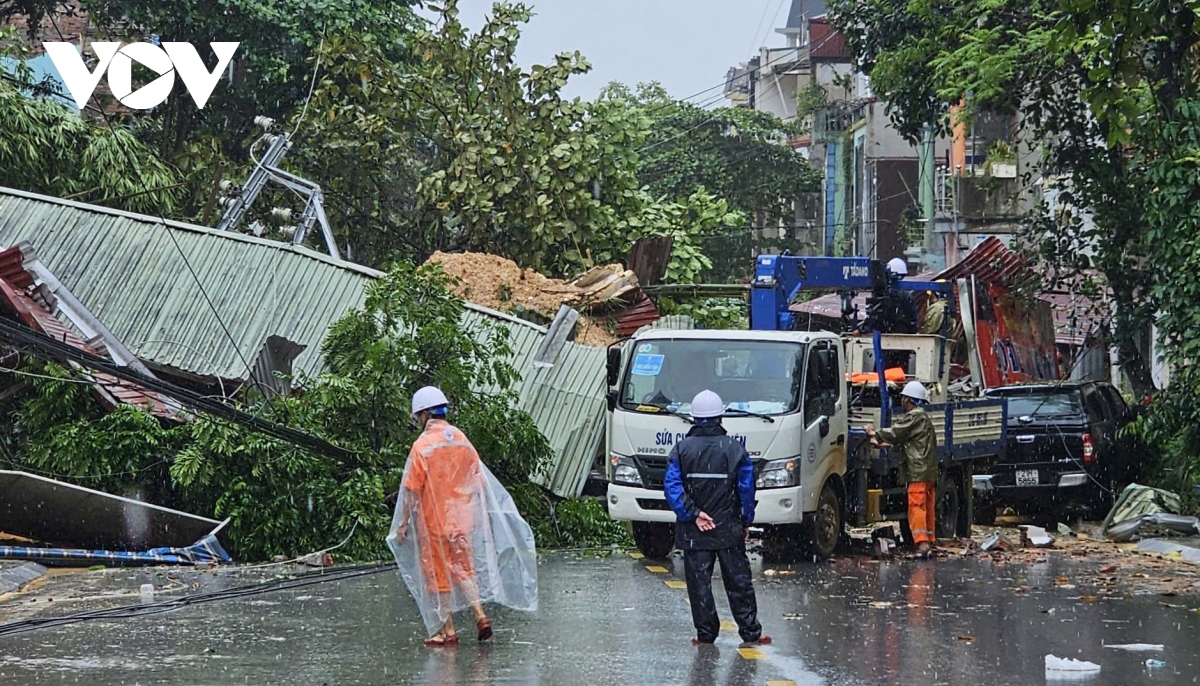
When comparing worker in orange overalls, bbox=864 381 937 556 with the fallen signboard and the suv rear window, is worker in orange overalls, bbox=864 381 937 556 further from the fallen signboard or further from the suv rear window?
the fallen signboard

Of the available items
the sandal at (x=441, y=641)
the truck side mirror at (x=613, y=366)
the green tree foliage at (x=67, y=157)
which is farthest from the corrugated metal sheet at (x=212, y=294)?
the sandal at (x=441, y=641)

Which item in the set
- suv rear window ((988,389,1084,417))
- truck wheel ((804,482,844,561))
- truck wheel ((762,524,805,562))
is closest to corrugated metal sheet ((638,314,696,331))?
suv rear window ((988,389,1084,417))

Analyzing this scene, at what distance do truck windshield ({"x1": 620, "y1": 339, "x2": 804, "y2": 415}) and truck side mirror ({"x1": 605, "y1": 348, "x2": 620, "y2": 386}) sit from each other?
0.39ft

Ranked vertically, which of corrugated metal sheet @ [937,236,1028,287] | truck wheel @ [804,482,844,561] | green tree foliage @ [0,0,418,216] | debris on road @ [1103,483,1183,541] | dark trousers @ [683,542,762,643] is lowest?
dark trousers @ [683,542,762,643]

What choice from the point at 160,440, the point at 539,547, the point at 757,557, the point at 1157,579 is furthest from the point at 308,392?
the point at 1157,579

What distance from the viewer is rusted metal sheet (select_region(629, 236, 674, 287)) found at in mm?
25031

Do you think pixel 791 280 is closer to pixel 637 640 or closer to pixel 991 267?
→ pixel 637 640

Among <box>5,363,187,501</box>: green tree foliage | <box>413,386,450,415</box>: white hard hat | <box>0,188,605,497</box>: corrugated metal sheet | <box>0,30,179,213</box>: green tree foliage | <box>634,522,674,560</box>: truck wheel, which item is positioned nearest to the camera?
<box>413,386,450,415</box>: white hard hat

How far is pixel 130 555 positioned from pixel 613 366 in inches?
201

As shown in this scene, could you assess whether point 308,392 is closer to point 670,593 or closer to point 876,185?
point 670,593

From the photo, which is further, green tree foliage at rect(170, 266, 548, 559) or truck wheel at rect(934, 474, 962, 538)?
truck wheel at rect(934, 474, 962, 538)

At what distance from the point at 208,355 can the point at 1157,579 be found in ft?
41.6

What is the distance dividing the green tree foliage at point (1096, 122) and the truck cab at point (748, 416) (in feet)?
16.7

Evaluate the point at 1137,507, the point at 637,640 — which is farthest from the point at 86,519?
the point at 1137,507
